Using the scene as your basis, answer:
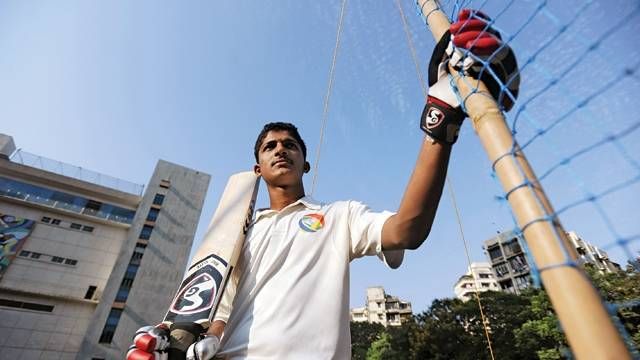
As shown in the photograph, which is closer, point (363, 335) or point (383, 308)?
point (363, 335)

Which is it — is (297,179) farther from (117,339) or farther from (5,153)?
(5,153)

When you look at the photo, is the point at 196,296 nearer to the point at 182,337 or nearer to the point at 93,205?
the point at 182,337

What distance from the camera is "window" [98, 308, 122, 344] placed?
856 inches

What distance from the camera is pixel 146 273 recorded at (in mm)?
25203

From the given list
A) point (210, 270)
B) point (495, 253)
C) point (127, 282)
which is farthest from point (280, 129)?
point (495, 253)

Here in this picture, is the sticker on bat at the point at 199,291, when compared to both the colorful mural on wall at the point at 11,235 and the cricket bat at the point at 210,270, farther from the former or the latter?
the colorful mural on wall at the point at 11,235

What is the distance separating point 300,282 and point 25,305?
98.2 ft

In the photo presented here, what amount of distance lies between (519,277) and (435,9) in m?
44.0

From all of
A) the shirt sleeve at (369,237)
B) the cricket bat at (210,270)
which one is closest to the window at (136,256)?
the cricket bat at (210,270)

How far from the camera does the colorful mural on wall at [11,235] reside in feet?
70.5

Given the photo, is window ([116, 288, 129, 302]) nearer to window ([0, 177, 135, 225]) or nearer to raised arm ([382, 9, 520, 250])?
window ([0, 177, 135, 225])

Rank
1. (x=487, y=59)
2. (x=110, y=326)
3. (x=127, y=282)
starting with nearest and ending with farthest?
(x=487, y=59) < (x=110, y=326) < (x=127, y=282)

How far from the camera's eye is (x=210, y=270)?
6.46ft

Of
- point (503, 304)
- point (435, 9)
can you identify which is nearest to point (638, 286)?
point (503, 304)
